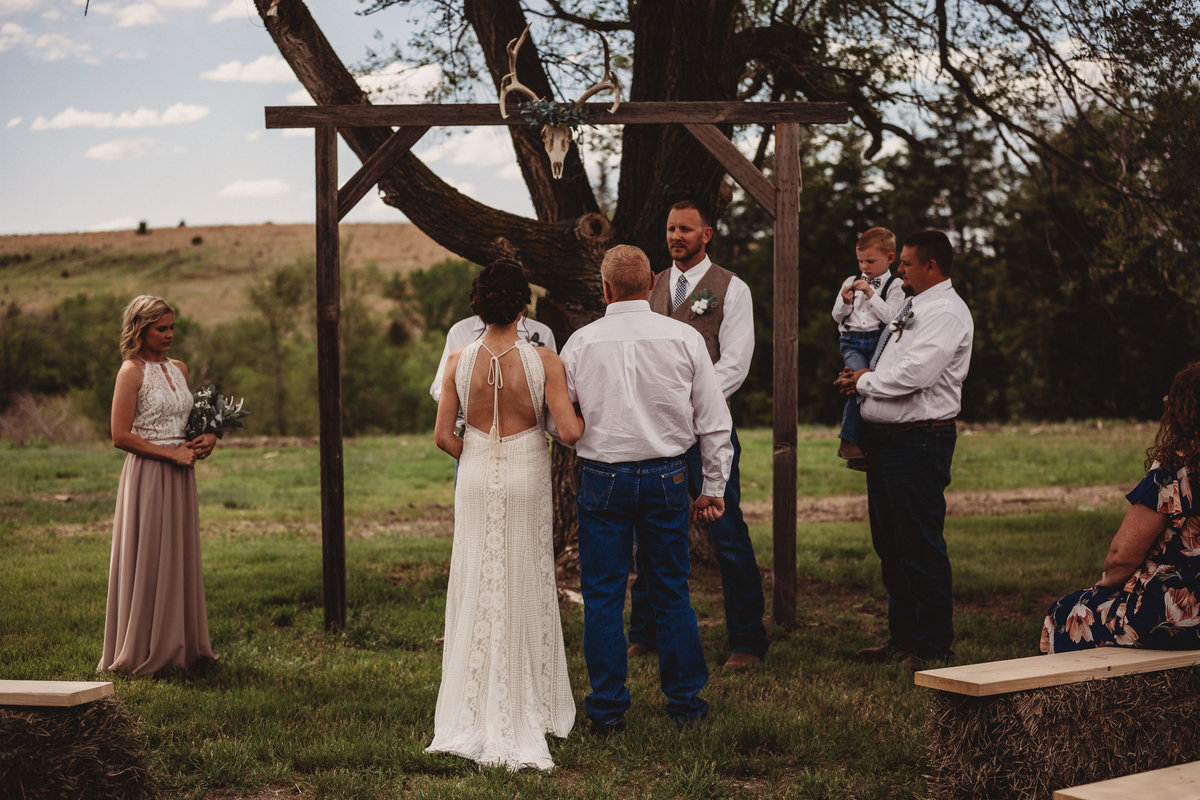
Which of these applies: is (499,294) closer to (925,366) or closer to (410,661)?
(925,366)

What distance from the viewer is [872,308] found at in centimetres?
587

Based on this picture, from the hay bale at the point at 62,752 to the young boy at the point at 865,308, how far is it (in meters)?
3.91

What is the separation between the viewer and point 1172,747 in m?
3.78

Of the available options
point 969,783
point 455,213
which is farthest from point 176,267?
point 969,783

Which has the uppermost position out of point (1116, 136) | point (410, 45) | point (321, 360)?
point (410, 45)

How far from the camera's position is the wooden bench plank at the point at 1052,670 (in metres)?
3.40

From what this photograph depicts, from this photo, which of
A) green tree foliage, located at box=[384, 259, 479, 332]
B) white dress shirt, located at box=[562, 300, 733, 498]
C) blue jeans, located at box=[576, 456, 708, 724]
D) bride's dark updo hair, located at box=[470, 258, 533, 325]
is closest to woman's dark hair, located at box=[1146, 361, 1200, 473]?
white dress shirt, located at box=[562, 300, 733, 498]

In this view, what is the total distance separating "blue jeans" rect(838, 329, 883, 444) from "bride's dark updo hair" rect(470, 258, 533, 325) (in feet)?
7.31

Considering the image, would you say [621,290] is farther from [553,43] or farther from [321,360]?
[553,43]

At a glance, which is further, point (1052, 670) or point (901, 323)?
point (901, 323)

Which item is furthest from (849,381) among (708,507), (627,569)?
(627,569)

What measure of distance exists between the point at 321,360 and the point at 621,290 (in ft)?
9.13

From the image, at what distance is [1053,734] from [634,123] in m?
4.37

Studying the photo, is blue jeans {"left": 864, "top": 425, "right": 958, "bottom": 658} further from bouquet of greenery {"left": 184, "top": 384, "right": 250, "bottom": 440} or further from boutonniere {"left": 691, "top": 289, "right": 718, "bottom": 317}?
bouquet of greenery {"left": 184, "top": 384, "right": 250, "bottom": 440}
